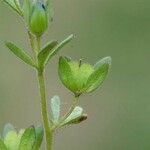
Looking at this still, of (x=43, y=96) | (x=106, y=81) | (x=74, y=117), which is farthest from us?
(x=106, y=81)

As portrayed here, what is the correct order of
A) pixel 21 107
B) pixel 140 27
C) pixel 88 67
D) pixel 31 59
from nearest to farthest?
pixel 31 59
pixel 88 67
pixel 21 107
pixel 140 27

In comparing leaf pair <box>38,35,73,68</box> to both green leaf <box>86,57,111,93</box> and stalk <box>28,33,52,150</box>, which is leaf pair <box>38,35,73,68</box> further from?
green leaf <box>86,57,111,93</box>

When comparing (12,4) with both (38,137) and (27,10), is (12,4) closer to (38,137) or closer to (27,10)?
(27,10)

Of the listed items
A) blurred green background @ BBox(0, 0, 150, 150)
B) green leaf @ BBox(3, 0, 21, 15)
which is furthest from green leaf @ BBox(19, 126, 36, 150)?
blurred green background @ BBox(0, 0, 150, 150)

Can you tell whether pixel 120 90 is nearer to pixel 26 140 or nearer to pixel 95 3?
pixel 95 3

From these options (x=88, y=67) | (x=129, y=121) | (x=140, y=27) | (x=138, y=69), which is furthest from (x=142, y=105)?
(x=88, y=67)

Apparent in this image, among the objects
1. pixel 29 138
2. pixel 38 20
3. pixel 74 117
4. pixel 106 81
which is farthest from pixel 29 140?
pixel 106 81
